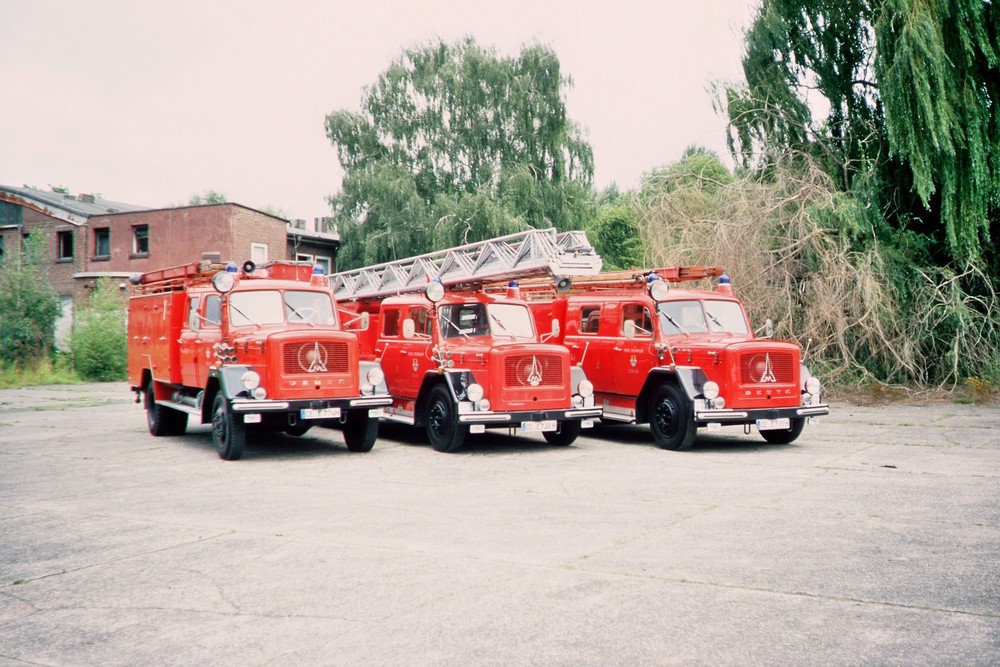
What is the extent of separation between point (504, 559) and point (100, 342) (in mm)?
27272

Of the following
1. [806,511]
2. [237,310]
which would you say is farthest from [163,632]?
[237,310]

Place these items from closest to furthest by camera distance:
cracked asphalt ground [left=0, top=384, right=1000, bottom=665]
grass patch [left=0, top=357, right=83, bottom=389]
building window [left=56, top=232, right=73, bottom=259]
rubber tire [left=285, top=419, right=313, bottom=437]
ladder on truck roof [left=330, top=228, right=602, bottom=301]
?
1. cracked asphalt ground [left=0, top=384, right=1000, bottom=665]
2. ladder on truck roof [left=330, top=228, right=602, bottom=301]
3. rubber tire [left=285, top=419, right=313, bottom=437]
4. grass patch [left=0, top=357, right=83, bottom=389]
5. building window [left=56, top=232, right=73, bottom=259]

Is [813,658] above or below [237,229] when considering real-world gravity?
below

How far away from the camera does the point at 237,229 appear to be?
4094 cm

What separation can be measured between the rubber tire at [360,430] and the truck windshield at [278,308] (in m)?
1.55

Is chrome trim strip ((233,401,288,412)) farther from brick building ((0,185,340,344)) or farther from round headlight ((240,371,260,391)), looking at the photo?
brick building ((0,185,340,344))

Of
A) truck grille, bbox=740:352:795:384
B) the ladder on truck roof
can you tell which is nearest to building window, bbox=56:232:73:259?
the ladder on truck roof

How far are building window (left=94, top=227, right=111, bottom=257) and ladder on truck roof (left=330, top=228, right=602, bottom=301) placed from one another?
29.5 metres

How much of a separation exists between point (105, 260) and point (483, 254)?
108ft

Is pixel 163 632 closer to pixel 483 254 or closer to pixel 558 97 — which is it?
pixel 483 254

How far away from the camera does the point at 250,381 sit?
12.0 metres

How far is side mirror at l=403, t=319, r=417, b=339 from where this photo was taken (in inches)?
563

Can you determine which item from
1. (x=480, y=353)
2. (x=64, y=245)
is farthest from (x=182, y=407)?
(x=64, y=245)

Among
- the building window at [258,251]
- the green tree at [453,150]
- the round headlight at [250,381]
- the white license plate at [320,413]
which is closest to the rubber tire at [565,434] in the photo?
the white license plate at [320,413]
